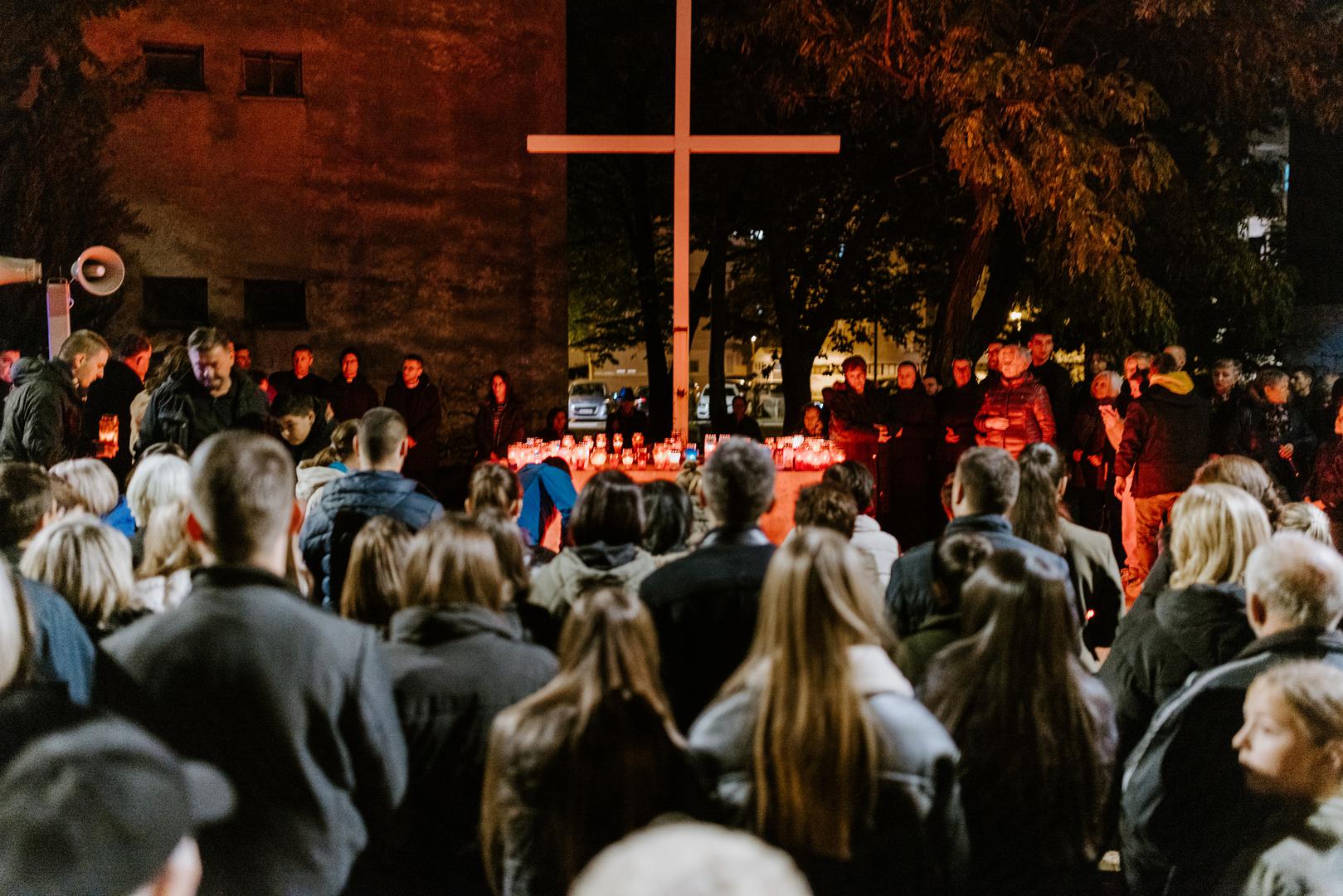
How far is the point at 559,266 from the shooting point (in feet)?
57.0

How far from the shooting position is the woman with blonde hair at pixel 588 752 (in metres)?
2.95

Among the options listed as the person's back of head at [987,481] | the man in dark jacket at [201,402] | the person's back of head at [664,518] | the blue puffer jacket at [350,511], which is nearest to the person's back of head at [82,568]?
the blue puffer jacket at [350,511]

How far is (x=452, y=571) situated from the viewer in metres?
3.51

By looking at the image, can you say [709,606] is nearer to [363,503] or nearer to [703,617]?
[703,617]

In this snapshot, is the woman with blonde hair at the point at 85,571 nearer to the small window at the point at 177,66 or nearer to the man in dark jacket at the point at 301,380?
the man in dark jacket at the point at 301,380

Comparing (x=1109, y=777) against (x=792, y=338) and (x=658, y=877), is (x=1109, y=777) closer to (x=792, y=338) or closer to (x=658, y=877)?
(x=658, y=877)

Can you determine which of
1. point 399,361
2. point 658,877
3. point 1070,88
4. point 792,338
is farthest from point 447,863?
point 792,338

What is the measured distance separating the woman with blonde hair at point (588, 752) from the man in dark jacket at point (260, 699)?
1.10ft

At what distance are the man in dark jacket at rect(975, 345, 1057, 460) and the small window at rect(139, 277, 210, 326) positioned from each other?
35.7 ft

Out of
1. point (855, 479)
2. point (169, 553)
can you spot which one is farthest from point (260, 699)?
point (855, 479)

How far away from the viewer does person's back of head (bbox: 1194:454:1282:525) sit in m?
5.24

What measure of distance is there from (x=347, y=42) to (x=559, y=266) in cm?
407

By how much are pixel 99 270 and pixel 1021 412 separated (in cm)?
869

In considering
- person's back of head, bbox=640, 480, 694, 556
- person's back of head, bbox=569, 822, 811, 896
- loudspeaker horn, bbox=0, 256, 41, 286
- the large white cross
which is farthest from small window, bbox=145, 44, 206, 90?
person's back of head, bbox=569, 822, 811, 896
